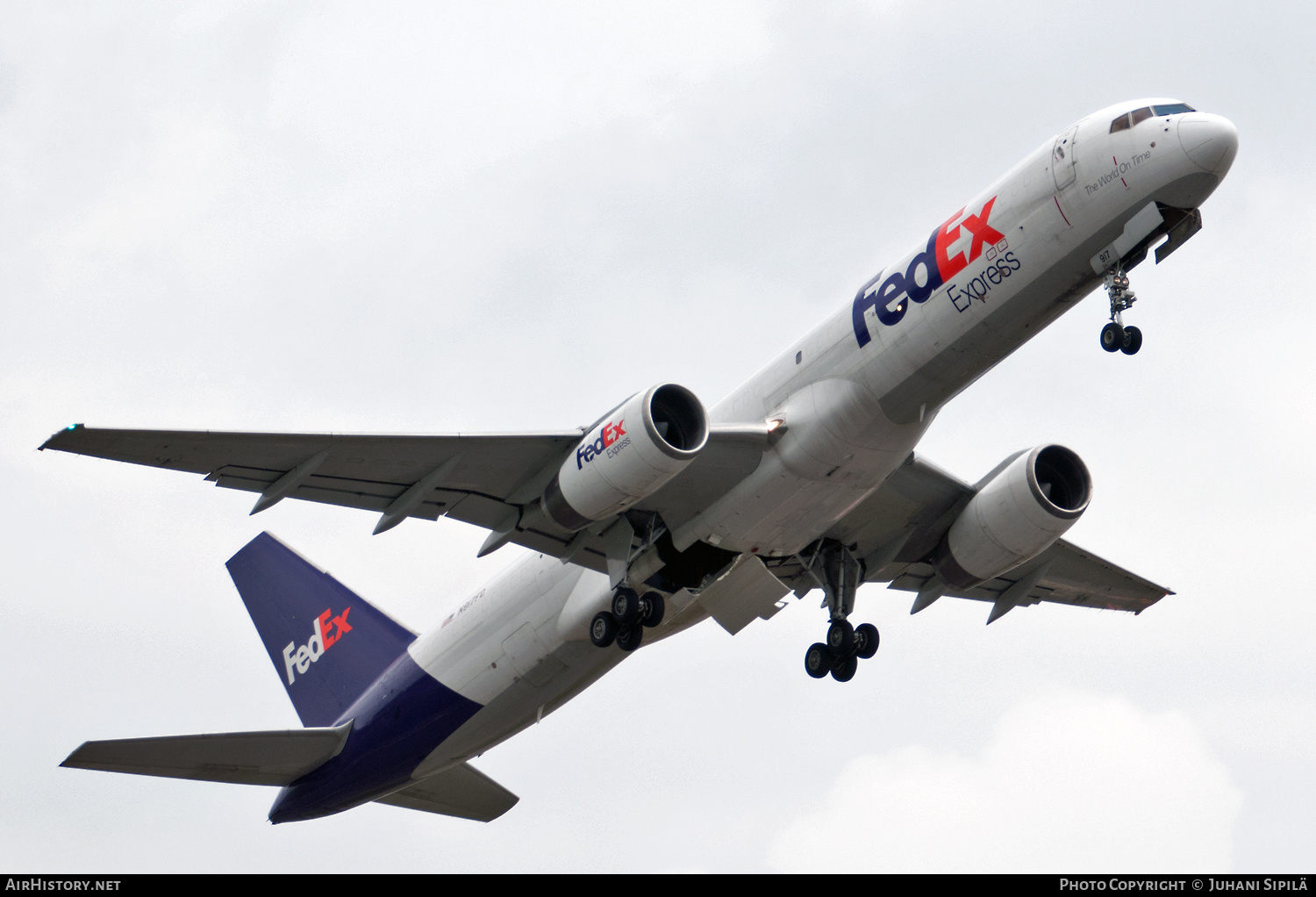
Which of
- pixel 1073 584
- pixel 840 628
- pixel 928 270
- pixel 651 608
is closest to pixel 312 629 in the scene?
pixel 651 608

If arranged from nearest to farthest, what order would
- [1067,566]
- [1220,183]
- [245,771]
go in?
[1220,183] < [245,771] < [1067,566]

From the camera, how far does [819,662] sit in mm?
23812

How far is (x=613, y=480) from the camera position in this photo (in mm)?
19406

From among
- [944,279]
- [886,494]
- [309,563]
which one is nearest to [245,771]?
[309,563]

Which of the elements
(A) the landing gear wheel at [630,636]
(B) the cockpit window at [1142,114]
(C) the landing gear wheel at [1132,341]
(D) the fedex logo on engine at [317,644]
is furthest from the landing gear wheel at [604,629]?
(B) the cockpit window at [1142,114]

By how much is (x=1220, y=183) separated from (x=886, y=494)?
24.4 feet

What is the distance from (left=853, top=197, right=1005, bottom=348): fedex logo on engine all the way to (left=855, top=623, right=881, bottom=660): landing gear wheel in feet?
20.0

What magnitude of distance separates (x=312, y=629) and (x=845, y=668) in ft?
35.1

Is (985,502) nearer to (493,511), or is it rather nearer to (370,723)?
(493,511)

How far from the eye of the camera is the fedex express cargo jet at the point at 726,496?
61.8ft

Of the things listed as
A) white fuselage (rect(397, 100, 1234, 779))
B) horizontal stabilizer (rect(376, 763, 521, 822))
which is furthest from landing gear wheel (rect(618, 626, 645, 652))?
horizontal stabilizer (rect(376, 763, 521, 822))

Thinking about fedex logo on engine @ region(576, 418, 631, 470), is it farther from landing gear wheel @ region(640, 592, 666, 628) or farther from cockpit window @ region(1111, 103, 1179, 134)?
cockpit window @ region(1111, 103, 1179, 134)

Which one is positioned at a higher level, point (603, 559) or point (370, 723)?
point (603, 559)

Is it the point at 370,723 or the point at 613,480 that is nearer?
the point at 613,480
